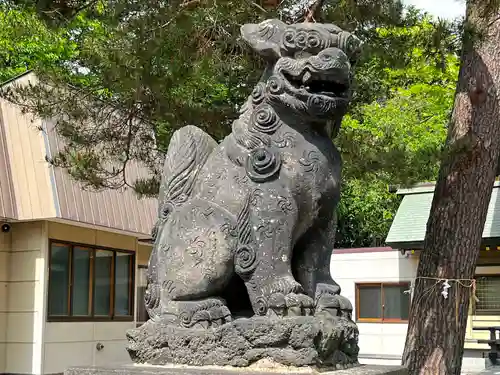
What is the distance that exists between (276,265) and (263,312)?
22 cm

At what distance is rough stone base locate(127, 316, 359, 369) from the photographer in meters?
2.91

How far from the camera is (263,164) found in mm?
3230

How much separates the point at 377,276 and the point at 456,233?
1063 cm

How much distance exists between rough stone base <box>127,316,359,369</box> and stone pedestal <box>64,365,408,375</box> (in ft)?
0.09

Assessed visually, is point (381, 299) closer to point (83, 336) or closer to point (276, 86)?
point (83, 336)

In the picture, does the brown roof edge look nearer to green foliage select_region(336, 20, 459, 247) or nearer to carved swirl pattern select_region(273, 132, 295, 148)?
green foliage select_region(336, 20, 459, 247)

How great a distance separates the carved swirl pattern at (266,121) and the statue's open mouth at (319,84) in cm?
17

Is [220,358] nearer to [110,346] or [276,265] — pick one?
[276,265]

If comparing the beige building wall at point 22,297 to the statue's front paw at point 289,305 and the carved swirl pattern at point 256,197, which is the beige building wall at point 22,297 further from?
the statue's front paw at point 289,305

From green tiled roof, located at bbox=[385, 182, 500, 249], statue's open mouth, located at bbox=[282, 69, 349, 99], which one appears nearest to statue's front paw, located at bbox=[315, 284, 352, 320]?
statue's open mouth, located at bbox=[282, 69, 349, 99]

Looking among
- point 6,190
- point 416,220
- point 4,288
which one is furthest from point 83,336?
point 416,220

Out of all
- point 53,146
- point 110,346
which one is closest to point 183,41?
point 53,146

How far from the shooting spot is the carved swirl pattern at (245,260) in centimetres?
317

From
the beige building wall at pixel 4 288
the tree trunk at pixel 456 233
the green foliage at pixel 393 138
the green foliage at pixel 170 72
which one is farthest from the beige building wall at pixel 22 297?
the tree trunk at pixel 456 233
